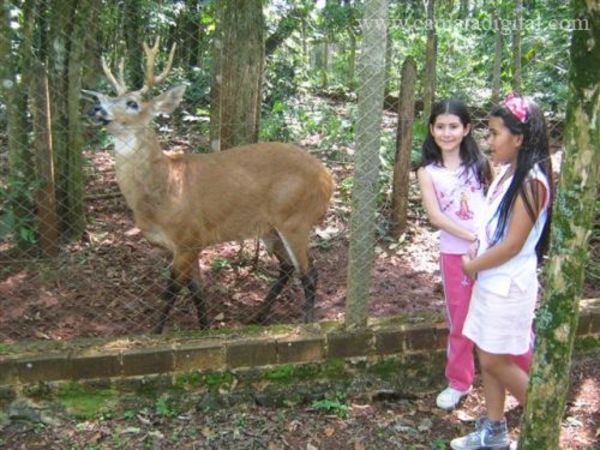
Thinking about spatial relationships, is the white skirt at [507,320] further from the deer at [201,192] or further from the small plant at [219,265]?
the small plant at [219,265]

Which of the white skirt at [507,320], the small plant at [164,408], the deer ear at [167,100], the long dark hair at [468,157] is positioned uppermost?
the deer ear at [167,100]

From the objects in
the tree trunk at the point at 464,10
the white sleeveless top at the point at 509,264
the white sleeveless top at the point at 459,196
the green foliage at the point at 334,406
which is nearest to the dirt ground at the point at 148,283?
the green foliage at the point at 334,406

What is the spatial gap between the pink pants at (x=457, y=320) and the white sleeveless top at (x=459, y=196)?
110mm

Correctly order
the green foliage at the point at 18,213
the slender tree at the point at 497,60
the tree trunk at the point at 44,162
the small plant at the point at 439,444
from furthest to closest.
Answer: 1. the slender tree at the point at 497,60
2. the green foliage at the point at 18,213
3. the tree trunk at the point at 44,162
4. the small plant at the point at 439,444

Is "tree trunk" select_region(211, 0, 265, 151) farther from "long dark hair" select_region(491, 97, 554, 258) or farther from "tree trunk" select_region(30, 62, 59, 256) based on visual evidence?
"long dark hair" select_region(491, 97, 554, 258)

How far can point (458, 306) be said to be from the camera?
3.76m

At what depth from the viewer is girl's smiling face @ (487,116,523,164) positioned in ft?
10.2

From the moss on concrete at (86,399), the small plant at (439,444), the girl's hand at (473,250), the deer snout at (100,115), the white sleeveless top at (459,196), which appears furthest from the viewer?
the deer snout at (100,115)

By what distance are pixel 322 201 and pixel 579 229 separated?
9.98 feet

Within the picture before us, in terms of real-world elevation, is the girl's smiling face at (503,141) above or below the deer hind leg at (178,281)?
above

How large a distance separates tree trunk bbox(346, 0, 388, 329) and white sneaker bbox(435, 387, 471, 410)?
2.03 ft

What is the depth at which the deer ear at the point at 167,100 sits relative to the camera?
5.12 meters

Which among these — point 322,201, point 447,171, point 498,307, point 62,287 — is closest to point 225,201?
point 322,201

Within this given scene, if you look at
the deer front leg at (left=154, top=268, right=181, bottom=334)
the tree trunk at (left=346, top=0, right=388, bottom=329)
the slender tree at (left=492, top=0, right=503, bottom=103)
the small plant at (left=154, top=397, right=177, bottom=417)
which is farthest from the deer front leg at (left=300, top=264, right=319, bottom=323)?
the slender tree at (left=492, top=0, right=503, bottom=103)
